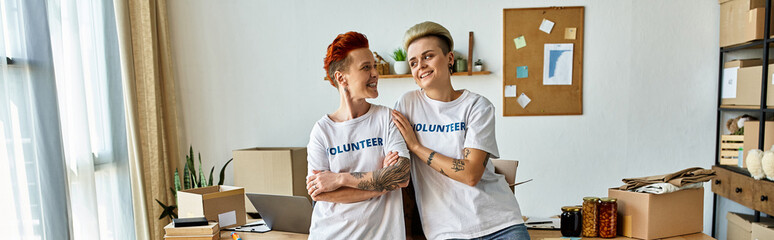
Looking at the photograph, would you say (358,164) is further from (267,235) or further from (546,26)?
(546,26)

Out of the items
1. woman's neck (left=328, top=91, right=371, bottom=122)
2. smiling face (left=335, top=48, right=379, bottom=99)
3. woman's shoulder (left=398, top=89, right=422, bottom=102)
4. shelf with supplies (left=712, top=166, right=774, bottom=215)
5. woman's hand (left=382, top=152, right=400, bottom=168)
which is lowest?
shelf with supplies (left=712, top=166, right=774, bottom=215)

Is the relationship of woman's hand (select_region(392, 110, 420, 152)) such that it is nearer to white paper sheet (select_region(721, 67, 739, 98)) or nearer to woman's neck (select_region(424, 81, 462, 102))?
woman's neck (select_region(424, 81, 462, 102))

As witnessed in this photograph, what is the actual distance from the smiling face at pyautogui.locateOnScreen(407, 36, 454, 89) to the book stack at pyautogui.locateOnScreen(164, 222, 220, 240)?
116 cm

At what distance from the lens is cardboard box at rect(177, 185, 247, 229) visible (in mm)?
2182

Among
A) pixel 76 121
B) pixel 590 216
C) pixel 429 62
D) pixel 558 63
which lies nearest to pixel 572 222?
pixel 590 216

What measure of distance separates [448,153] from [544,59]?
2205mm

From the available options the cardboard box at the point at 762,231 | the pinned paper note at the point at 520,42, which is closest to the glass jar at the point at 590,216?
the cardboard box at the point at 762,231

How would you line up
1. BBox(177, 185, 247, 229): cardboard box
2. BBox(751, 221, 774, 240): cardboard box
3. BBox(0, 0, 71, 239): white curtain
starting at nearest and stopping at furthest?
BBox(177, 185, 247, 229): cardboard box
BBox(0, 0, 71, 239): white curtain
BBox(751, 221, 774, 240): cardboard box

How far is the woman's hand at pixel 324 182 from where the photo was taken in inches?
63.5

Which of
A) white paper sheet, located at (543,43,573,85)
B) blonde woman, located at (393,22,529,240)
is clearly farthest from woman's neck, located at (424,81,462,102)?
white paper sheet, located at (543,43,573,85)

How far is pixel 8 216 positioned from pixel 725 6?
4.69 meters

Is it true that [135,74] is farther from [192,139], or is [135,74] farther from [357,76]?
[357,76]

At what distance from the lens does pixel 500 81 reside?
143 inches

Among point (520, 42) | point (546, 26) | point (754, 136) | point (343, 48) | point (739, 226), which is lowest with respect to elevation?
point (739, 226)
